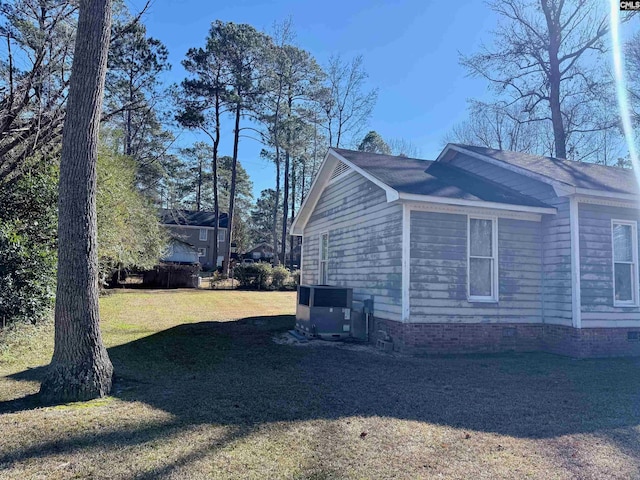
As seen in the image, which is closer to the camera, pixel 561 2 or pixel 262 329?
pixel 262 329

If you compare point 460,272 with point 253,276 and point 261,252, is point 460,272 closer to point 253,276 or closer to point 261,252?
point 253,276

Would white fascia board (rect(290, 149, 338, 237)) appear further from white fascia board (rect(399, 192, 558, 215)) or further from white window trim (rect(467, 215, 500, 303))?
white window trim (rect(467, 215, 500, 303))

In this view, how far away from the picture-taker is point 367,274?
9.51 metres

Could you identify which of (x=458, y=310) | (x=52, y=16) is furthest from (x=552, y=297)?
(x=52, y=16)

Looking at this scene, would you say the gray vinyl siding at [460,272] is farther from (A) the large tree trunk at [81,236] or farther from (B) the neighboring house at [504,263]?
(A) the large tree trunk at [81,236]

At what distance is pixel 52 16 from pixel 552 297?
1188 cm

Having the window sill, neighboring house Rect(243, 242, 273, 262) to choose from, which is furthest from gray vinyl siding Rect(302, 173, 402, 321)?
neighboring house Rect(243, 242, 273, 262)

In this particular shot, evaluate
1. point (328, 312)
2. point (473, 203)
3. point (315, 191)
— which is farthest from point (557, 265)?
point (315, 191)

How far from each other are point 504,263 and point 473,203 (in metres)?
1.57

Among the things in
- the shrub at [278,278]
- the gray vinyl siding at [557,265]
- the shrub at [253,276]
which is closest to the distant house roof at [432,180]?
the gray vinyl siding at [557,265]

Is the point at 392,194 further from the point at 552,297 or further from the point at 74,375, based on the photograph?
the point at 74,375

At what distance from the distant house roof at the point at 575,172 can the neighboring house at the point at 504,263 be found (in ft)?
0.38

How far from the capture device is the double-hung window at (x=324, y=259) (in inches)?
474

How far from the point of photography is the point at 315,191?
42.7ft
